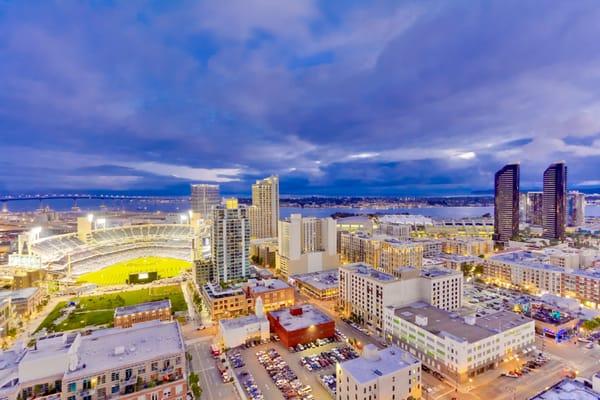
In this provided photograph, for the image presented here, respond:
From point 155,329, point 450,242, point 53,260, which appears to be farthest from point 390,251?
point 53,260

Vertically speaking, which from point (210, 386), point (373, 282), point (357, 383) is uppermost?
point (373, 282)

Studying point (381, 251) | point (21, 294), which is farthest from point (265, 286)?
point (21, 294)

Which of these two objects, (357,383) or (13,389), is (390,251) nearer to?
(357,383)

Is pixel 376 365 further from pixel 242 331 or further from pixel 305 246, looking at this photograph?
pixel 305 246

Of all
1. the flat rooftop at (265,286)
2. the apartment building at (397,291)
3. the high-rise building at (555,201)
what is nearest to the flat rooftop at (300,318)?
the apartment building at (397,291)

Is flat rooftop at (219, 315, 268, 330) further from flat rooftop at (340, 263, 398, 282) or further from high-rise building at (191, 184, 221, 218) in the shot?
high-rise building at (191, 184, 221, 218)

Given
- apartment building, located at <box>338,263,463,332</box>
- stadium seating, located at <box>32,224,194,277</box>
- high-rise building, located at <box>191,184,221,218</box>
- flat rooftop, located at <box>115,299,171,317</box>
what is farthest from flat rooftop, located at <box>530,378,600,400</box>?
high-rise building, located at <box>191,184,221,218</box>
